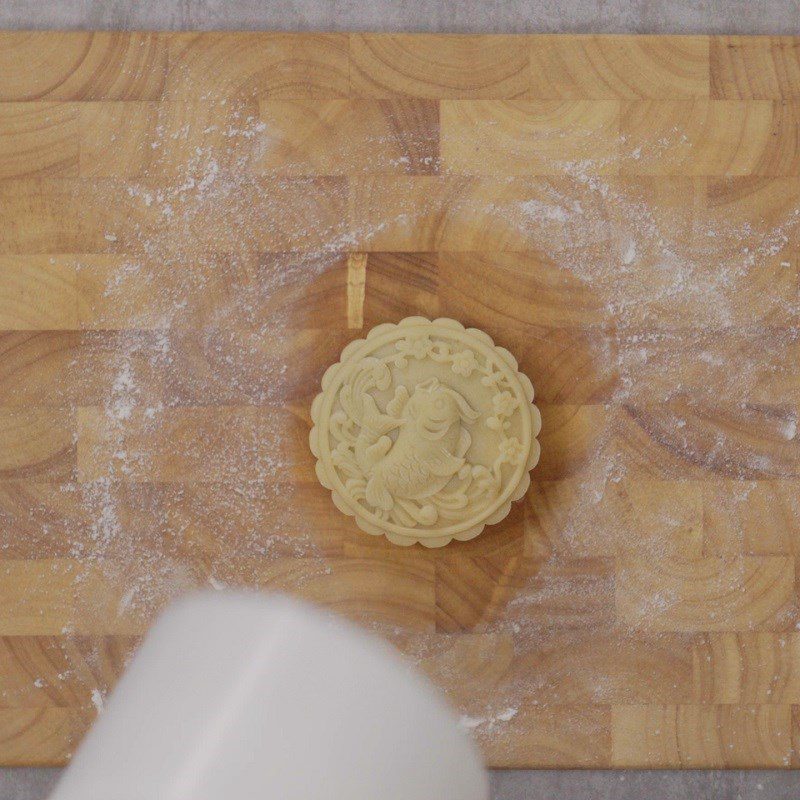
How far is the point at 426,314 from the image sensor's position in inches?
59.4

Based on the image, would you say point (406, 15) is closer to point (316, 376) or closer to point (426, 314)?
point (426, 314)

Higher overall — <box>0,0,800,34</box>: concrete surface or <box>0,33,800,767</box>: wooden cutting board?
<box>0,0,800,34</box>: concrete surface

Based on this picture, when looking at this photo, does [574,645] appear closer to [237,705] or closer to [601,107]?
[237,705]

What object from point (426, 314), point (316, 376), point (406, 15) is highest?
point (406, 15)

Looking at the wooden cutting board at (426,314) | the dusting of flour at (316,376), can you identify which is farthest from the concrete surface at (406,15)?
the dusting of flour at (316,376)

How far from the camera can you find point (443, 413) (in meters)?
1.36

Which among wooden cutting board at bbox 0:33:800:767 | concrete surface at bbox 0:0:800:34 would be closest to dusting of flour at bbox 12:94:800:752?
wooden cutting board at bbox 0:33:800:767

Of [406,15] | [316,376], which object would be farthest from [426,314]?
[406,15]

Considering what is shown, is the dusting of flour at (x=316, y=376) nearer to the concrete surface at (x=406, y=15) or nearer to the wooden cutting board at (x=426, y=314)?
the wooden cutting board at (x=426, y=314)

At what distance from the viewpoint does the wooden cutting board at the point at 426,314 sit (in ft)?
4.91

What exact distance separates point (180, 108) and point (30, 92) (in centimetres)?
33

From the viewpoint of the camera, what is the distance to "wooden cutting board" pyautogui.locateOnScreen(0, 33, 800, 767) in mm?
1497

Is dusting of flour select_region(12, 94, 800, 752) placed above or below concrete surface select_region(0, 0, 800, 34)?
below

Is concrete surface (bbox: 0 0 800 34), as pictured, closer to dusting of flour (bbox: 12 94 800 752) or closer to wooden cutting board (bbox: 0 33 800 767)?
wooden cutting board (bbox: 0 33 800 767)
